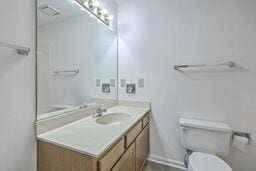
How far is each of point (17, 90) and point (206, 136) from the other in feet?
6.10

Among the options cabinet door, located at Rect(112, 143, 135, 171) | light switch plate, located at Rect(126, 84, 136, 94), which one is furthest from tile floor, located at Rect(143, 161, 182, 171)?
light switch plate, located at Rect(126, 84, 136, 94)

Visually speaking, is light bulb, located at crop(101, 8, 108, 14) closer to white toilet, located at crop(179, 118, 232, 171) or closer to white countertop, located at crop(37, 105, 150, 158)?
white countertop, located at crop(37, 105, 150, 158)

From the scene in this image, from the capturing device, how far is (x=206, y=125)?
1.64 meters

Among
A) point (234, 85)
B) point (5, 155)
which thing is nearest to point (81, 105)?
point (5, 155)

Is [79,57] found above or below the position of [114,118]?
above

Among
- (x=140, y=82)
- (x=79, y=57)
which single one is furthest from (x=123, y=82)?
(x=79, y=57)

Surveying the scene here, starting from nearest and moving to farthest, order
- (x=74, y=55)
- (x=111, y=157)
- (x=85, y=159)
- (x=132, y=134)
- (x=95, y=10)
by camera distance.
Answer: (x=85, y=159) < (x=111, y=157) < (x=132, y=134) < (x=74, y=55) < (x=95, y=10)

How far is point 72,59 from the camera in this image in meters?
1.54

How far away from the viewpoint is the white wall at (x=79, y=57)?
1.30m

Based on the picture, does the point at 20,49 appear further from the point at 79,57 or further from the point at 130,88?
the point at 130,88

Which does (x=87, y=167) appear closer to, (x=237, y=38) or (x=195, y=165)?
(x=195, y=165)

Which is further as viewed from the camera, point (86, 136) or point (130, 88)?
point (130, 88)

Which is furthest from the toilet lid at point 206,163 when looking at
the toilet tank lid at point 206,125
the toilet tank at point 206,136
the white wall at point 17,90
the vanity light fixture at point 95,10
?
the vanity light fixture at point 95,10

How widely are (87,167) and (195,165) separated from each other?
1022 mm
